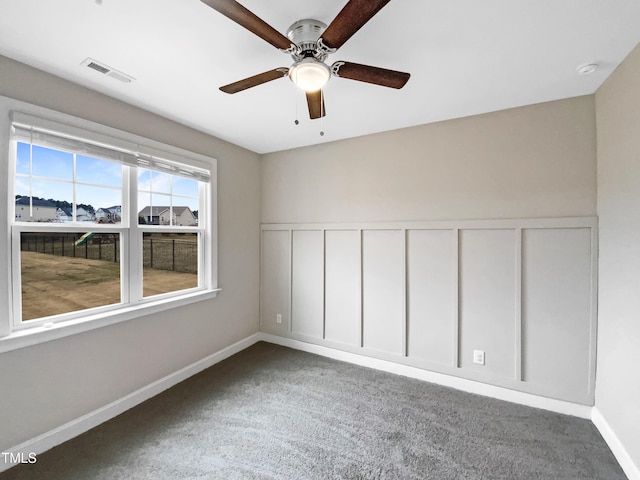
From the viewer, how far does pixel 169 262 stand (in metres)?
2.96

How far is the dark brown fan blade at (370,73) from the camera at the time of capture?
1441 mm

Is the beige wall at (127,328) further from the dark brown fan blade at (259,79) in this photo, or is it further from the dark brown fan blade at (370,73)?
the dark brown fan blade at (370,73)

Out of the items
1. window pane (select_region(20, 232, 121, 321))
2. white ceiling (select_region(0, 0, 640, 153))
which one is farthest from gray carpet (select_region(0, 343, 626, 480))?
white ceiling (select_region(0, 0, 640, 153))

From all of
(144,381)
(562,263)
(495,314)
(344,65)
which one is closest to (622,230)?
(562,263)

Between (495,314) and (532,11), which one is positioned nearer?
(532,11)

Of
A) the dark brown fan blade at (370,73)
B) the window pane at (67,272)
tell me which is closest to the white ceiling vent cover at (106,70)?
the window pane at (67,272)

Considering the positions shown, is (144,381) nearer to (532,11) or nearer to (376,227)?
(376,227)

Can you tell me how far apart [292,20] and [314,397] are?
2.76 meters

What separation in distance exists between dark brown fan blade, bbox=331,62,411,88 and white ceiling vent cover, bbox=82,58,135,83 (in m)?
1.52

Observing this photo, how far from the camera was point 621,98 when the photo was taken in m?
1.76

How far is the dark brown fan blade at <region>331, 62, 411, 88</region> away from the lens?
56.7 inches

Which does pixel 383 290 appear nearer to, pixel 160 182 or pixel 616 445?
pixel 616 445

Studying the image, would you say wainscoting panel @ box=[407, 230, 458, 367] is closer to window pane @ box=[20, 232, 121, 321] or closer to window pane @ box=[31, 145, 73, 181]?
window pane @ box=[20, 232, 121, 321]

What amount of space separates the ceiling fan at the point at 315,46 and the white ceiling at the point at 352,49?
9 cm
